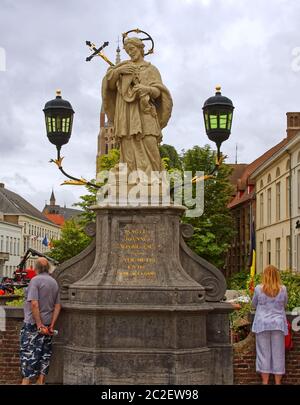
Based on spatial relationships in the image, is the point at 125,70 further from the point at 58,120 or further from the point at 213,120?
the point at 213,120

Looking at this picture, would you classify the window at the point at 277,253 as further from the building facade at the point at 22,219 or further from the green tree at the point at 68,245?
the building facade at the point at 22,219

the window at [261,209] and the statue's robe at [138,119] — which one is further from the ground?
the window at [261,209]

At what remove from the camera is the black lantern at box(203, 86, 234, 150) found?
10.5 m

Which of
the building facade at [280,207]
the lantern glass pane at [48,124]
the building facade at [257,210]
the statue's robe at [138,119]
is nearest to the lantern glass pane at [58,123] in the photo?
the lantern glass pane at [48,124]

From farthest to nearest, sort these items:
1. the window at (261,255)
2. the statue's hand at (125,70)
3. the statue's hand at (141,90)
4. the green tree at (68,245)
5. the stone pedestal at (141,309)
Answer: the window at (261,255)
the green tree at (68,245)
the statue's hand at (125,70)
the statue's hand at (141,90)
the stone pedestal at (141,309)

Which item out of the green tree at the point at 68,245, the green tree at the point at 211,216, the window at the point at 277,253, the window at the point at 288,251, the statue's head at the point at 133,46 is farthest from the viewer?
the green tree at the point at 68,245

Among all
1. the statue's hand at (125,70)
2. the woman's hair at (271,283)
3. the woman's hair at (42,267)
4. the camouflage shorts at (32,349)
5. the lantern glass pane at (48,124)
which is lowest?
the camouflage shorts at (32,349)

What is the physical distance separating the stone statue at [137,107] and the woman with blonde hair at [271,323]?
2561mm

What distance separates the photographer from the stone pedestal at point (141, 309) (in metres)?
8.65

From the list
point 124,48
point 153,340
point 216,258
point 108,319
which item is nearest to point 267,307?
point 153,340

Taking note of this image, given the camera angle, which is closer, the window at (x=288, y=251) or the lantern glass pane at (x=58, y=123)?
the lantern glass pane at (x=58, y=123)

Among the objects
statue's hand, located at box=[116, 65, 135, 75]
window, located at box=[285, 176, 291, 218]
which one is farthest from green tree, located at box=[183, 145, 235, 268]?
statue's hand, located at box=[116, 65, 135, 75]

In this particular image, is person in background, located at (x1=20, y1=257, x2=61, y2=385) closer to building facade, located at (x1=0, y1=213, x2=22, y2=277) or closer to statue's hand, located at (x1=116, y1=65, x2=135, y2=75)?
statue's hand, located at (x1=116, y1=65, x2=135, y2=75)

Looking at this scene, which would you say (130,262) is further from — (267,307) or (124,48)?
(124,48)
